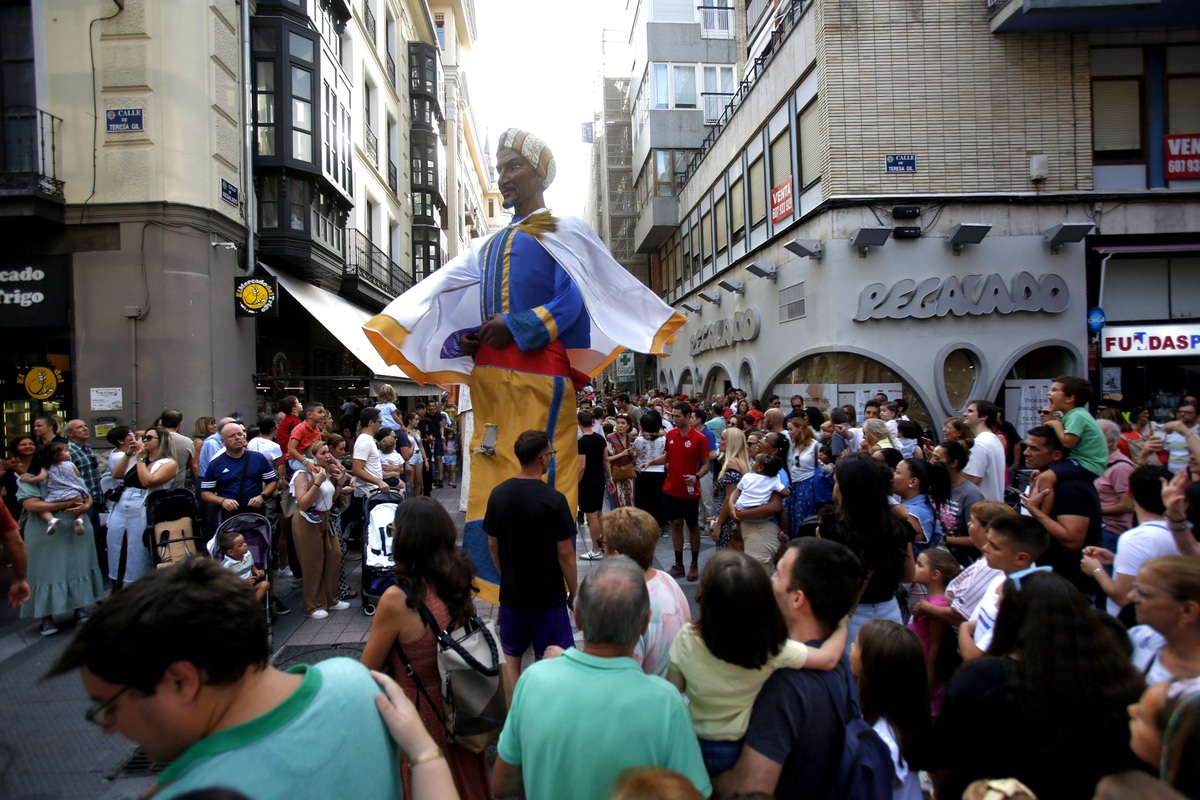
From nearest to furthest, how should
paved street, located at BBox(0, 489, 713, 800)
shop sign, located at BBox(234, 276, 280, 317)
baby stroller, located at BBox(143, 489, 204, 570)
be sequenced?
paved street, located at BBox(0, 489, 713, 800) → baby stroller, located at BBox(143, 489, 204, 570) → shop sign, located at BBox(234, 276, 280, 317)

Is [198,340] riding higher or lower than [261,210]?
lower

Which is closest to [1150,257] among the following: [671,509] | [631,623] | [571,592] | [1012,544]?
[671,509]

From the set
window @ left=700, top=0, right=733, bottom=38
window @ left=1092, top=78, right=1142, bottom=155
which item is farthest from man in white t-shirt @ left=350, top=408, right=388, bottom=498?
window @ left=700, top=0, right=733, bottom=38

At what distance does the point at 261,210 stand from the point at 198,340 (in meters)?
3.65

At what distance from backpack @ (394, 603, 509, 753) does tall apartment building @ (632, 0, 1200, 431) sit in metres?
11.8

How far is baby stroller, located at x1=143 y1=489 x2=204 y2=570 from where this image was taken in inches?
217

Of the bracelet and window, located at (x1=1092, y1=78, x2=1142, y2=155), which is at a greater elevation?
window, located at (x1=1092, y1=78, x2=1142, y2=155)

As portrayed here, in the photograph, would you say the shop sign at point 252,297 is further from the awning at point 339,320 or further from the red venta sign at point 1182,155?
the red venta sign at point 1182,155

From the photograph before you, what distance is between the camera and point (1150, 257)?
13.6 meters

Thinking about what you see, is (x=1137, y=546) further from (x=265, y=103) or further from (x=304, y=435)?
(x=265, y=103)

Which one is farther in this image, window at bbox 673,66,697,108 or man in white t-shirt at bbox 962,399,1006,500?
window at bbox 673,66,697,108

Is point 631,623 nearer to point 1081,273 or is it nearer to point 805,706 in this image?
point 805,706

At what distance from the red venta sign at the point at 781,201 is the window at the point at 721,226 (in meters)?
4.22

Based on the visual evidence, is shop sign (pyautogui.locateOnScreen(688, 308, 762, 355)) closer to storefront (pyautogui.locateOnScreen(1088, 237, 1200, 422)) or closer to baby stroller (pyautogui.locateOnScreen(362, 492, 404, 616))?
storefront (pyautogui.locateOnScreen(1088, 237, 1200, 422))
